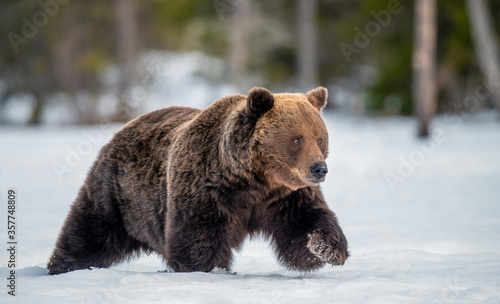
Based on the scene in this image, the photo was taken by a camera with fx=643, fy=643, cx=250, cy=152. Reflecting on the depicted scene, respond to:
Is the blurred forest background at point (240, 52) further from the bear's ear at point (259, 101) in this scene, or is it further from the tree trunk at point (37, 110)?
the bear's ear at point (259, 101)

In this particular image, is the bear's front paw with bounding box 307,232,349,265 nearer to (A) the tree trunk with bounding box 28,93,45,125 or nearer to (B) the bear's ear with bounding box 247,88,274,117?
(B) the bear's ear with bounding box 247,88,274,117

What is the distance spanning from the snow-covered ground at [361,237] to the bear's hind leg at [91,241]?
308 millimetres

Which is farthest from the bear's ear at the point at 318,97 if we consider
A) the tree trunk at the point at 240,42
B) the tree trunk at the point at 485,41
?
the tree trunk at the point at 240,42

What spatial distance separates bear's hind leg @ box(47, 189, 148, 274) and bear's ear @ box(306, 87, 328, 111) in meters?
1.80

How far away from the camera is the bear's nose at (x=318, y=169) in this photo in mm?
4199

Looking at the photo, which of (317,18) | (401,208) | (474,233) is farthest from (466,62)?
(474,233)

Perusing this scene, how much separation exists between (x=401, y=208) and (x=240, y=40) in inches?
545

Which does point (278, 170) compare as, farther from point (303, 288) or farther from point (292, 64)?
point (292, 64)

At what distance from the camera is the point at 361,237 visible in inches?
275

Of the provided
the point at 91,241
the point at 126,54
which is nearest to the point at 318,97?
the point at 91,241

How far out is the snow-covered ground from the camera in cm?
388

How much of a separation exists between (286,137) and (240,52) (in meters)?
17.7

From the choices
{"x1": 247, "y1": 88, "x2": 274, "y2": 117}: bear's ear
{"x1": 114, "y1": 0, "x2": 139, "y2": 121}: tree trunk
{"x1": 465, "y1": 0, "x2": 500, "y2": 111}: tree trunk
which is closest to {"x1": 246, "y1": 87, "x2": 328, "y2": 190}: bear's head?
{"x1": 247, "y1": 88, "x2": 274, "y2": 117}: bear's ear

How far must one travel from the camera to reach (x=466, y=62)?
21.7m
